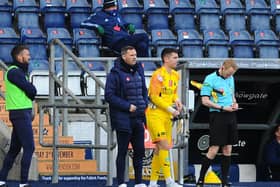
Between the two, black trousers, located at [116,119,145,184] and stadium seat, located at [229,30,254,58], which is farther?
stadium seat, located at [229,30,254,58]

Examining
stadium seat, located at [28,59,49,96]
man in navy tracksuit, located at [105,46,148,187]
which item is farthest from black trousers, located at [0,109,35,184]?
stadium seat, located at [28,59,49,96]

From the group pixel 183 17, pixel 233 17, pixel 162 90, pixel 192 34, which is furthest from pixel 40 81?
pixel 233 17

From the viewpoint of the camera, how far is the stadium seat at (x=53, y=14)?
17.4 m

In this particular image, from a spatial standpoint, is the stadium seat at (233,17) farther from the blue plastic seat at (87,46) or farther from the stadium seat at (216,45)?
the blue plastic seat at (87,46)

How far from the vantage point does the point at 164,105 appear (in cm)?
1111

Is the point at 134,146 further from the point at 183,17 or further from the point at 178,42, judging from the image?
the point at 183,17

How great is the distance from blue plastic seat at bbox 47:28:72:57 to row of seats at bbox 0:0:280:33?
20.2 inches

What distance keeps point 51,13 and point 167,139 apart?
6716 millimetres

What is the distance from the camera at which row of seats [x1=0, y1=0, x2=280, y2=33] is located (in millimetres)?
17266

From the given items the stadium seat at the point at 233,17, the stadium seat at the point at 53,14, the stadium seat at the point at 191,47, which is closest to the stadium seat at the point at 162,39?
the stadium seat at the point at 191,47

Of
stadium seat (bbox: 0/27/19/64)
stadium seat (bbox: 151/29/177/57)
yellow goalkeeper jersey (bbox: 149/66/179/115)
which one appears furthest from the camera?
stadium seat (bbox: 151/29/177/57)

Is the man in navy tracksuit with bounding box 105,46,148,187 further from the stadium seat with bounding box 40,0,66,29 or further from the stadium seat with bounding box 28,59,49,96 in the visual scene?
the stadium seat with bounding box 40,0,66,29

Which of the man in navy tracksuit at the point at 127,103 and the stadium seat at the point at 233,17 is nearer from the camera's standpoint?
the man in navy tracksuit at the point at 127,103

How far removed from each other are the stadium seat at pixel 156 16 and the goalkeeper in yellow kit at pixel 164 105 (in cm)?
644
